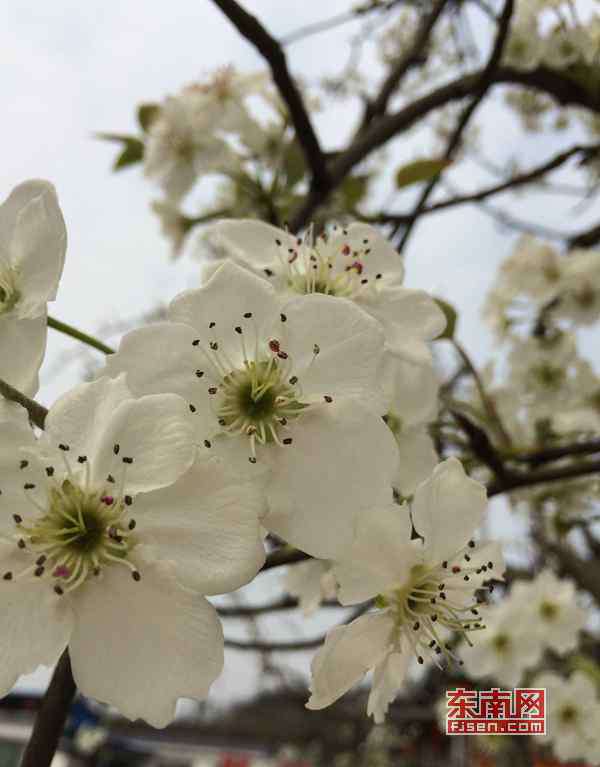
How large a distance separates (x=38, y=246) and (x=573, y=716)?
1926 mm

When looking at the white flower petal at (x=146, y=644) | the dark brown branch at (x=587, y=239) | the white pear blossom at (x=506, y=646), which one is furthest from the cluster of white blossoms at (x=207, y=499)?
the dark brown branch at (x=587, y=239)

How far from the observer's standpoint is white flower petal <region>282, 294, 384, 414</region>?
1.94 ft

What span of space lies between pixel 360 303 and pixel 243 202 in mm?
908

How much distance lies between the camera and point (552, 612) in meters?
2.05

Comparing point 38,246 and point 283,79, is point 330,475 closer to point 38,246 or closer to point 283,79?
point 38,246

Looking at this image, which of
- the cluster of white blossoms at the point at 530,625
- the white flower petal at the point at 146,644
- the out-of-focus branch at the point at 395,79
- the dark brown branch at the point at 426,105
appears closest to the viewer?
the white flower petal at the point at 146,644

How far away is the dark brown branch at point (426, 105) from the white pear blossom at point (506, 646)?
1055 millimetres

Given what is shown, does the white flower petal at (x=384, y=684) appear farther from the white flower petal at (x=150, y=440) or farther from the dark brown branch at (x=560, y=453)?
the dark brown branch at (x=560, y=453)

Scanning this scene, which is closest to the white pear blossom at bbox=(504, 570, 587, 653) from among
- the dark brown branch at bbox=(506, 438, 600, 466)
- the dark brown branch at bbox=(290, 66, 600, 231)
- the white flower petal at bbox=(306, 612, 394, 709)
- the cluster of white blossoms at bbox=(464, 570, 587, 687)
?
the cluster of white blossoms at bbox=(464, 570, 587, 687)

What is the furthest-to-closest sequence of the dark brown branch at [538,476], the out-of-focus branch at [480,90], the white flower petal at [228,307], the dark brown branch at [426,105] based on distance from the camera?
the dark brown branch at [426,105], the out-of-focus branch at [480,90], the dark brown branch at [538,476], the white flower petal at [228,307]

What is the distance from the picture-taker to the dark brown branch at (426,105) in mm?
1306

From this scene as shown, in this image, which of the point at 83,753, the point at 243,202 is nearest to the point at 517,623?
the point at 243,202

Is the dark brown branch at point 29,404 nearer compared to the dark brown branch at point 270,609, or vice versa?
the dark brown branch at point 29,404

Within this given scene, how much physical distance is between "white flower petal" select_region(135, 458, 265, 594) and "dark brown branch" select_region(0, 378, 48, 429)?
11cm
